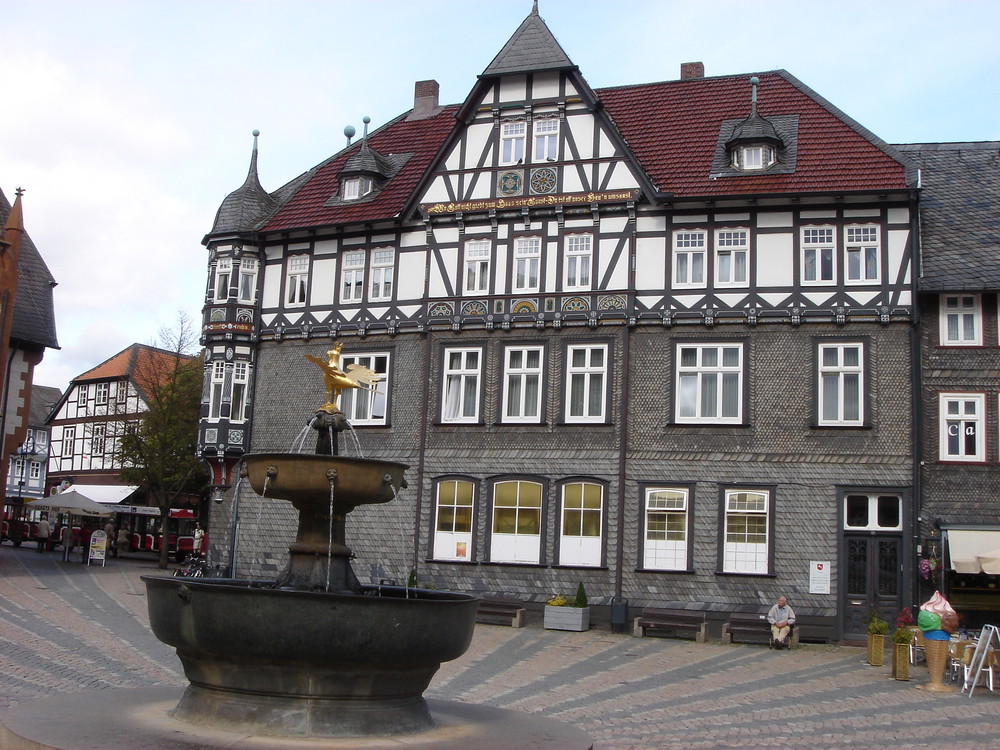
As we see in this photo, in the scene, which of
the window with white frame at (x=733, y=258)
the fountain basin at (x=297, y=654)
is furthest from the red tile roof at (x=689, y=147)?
the fountain basin at (x=297, y=654)

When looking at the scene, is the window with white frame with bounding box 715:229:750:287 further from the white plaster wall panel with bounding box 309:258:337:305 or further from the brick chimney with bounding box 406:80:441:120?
the brick chimney with bounding box 406:80:441:120

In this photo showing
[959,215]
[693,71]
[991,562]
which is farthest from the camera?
[693,71]

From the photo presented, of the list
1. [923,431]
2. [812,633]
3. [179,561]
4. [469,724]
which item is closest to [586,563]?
[812,633]

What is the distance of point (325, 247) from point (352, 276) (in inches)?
51.5

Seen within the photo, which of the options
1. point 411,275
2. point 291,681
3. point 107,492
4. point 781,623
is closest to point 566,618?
point 781,623

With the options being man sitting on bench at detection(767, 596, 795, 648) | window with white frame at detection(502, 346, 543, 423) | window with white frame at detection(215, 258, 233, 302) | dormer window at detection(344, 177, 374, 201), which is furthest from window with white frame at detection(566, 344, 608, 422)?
window with white frame at detection(215, 258, 233, 302)

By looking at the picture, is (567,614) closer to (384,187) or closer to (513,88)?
(384,187)

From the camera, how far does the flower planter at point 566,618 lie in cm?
2564

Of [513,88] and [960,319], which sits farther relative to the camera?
[513,88]

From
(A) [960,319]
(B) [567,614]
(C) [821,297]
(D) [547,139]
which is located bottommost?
(B) [567,614]

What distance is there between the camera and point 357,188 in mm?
31797

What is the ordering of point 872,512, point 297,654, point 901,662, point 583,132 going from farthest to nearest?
point 583,132 → point 872,512 → point 901,662 → point 297,654

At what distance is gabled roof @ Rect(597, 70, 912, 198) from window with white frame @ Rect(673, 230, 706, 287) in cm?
106

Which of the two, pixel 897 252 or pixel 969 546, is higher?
pixel 897 252
